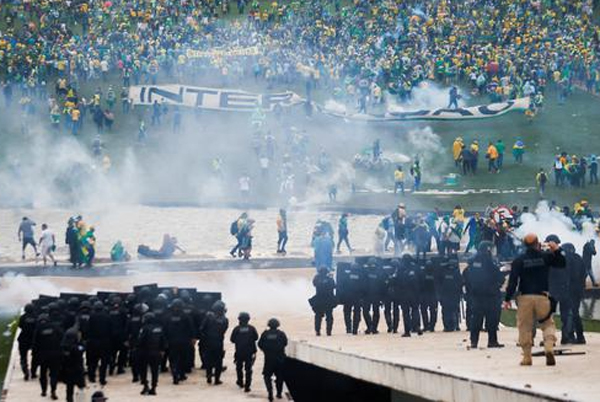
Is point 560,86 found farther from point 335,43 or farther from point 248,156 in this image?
point 248,156

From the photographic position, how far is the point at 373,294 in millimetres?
29703

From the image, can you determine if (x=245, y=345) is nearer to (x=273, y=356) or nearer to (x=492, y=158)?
(x=273, y=356)

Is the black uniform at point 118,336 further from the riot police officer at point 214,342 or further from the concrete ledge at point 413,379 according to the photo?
the concrete ledge at point 413,379

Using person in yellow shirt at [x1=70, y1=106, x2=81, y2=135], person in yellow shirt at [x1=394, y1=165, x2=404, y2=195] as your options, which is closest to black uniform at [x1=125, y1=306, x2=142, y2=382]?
person in yellow shirt at [x1=394, y1=165, x2=404, y2=195]

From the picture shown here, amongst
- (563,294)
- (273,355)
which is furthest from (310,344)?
(563,294)

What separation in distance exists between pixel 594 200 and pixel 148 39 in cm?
1913

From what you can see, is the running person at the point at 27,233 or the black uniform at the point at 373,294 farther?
the running person at the point at 27,233

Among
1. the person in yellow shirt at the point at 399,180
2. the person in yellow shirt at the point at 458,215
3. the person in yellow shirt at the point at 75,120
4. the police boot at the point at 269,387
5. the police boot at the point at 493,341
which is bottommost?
the police boot at the point at 269,387

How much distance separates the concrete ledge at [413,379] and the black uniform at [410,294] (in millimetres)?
2751

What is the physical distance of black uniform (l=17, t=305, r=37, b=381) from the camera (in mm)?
27859

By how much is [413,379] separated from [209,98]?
3984 cm

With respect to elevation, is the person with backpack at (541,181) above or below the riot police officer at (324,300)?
above

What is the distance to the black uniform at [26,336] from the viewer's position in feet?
91.4

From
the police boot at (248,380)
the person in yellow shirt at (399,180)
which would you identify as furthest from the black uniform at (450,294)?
the person in yellow shirt at (399,180)
